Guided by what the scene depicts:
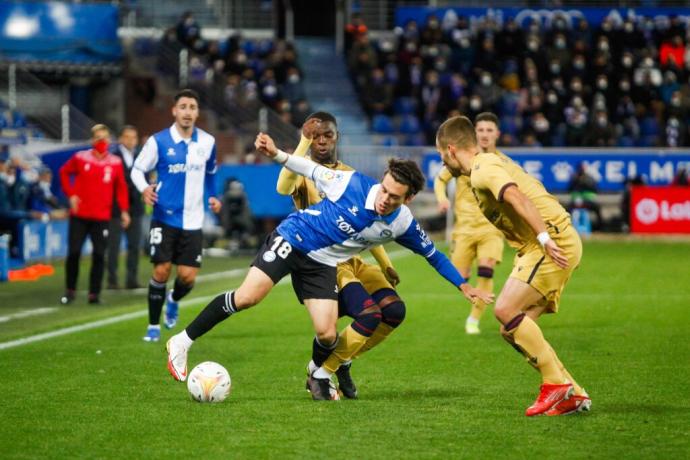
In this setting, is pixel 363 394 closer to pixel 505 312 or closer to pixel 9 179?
pixel 505 312

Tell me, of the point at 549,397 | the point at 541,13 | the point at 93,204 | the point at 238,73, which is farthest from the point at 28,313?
the point at 541,13

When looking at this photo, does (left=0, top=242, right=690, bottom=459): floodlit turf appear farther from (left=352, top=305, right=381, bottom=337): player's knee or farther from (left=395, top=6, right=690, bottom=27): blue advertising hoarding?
(left=395, top=6, right=690, bottom=27): blue advertising hoarding

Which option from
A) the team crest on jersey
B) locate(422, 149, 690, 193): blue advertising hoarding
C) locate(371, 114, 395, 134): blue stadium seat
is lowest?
locate(422, 149, 690, 193): blue advertising hoarding

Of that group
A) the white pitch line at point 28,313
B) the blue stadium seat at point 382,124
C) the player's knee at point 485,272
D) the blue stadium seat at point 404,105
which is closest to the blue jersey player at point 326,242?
the player's knee at point 485,272

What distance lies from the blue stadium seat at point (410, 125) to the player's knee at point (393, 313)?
83.6 feet

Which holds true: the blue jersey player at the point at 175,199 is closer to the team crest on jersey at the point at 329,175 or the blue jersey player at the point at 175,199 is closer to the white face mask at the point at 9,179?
the team crest on jersey at the point at 329,175

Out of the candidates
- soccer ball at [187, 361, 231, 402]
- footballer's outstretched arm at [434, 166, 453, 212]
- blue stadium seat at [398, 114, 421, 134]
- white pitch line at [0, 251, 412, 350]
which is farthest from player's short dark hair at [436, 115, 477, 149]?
blue stadium seat at [398, 114, 421, 134]

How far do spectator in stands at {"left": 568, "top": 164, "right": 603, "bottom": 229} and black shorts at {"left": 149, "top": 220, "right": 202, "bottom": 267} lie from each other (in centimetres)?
2002

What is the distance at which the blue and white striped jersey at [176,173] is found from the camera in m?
13.2

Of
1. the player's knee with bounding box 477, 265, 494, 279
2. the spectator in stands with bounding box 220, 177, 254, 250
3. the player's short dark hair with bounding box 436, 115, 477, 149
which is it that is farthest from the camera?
the spectator in stands with bounding box 220, 177, 254, 250

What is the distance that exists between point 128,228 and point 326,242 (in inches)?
415

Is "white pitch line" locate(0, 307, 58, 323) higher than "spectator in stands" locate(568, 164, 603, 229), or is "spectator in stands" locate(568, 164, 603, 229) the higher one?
"white pitch line" locate(0, 307, 58, 323)

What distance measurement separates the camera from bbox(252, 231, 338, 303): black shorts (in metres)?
9.38

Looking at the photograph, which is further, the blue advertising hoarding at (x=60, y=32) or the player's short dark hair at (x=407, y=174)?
the blue advertising hoarding at (x=60, y=32)
